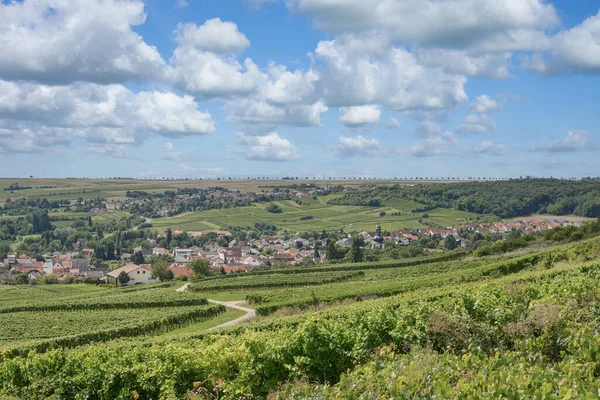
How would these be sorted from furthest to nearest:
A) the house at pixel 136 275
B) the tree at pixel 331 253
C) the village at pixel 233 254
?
the village at pixel 233 254 < the tree at pixel 331 253 < the house at pixel 136 275

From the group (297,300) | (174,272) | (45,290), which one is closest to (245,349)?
(297,300)

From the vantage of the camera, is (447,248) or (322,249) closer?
(447,248)

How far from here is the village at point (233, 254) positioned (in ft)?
343

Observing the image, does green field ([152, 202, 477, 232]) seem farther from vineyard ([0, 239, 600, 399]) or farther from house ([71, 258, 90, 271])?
vineyard ([0, 239, 600, 399])

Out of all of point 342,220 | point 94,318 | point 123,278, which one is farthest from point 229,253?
point 94,318

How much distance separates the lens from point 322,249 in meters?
130

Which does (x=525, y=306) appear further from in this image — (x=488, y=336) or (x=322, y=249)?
(x=322, y=249)

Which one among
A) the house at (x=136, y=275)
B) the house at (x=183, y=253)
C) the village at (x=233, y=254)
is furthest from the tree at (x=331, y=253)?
the house at (x=183, y=253)

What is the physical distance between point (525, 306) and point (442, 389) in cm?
633

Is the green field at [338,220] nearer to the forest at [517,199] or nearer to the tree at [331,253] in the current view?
the forest at [517,199]

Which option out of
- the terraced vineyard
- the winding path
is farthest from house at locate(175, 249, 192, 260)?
the winding path

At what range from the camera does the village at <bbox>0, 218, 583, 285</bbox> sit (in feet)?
343

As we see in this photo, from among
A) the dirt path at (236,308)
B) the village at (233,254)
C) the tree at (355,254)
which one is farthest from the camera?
the village at (233,254)

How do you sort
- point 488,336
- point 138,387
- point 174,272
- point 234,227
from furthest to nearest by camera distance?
point 234,227, point 174,272, point 138,387, point 488,336
